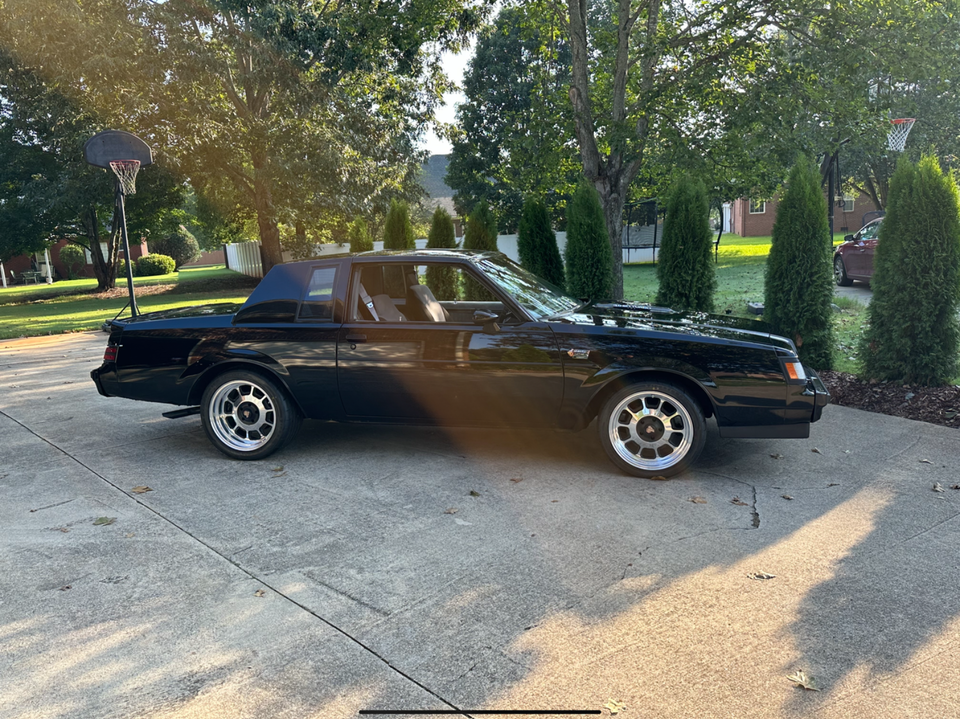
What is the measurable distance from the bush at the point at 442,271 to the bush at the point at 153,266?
116 feet

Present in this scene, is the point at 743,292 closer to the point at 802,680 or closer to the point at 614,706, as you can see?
the point at 802,680

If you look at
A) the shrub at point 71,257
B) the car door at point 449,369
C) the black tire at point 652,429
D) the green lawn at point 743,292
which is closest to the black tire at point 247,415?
the car door at point 449,369

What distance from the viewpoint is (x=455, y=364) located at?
5.42m

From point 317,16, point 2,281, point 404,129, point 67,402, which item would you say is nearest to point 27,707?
point 67,402

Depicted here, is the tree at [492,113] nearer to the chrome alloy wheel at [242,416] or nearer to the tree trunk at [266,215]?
the tree trunk at [266,215]

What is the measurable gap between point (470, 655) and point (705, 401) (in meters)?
2.86

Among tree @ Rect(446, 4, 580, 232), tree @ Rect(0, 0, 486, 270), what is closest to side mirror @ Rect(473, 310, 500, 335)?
tree @ Rect(0, 0, 486, 270)

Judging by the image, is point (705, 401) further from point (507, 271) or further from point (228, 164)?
point (228, 164)

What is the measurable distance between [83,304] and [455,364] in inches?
932

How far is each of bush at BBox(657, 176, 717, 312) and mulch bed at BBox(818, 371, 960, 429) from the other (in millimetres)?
1980

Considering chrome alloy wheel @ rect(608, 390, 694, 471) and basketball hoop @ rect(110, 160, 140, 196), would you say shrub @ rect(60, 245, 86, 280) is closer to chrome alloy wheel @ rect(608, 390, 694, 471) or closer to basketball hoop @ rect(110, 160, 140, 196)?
basketball hoop @ rect(110, 160, 140, 196)

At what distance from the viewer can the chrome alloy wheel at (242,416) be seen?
19.3ft

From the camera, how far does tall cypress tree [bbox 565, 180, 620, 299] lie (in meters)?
10.6

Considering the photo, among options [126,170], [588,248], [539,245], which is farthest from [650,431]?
[126,170]
